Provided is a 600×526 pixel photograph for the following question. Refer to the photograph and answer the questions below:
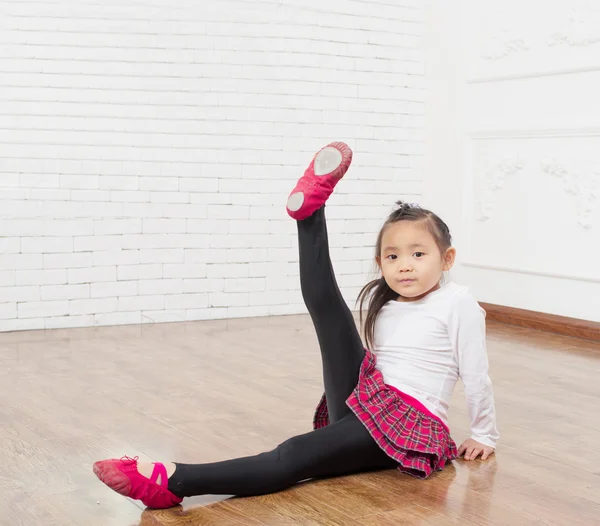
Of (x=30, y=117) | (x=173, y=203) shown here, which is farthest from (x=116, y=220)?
(x=30, y=117)

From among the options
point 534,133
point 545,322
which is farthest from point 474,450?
point 534,133

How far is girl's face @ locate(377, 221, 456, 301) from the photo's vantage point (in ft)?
6.90

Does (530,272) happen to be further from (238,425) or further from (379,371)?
(379,371)

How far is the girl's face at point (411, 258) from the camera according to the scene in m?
2.10

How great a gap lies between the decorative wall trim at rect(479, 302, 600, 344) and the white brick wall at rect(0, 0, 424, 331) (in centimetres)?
75

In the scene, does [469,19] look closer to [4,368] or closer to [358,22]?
[358,22]

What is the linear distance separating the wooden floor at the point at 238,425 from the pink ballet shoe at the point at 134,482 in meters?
0.03

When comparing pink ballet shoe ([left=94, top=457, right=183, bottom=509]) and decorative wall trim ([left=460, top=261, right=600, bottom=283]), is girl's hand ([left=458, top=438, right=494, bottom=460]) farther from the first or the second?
decorative wall trim ([left=460, top=261, right=600, bottom=283])

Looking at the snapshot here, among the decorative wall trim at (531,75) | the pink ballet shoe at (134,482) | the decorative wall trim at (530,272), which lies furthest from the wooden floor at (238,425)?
the decorative wall trim at (531,75)

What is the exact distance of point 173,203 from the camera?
169 inches

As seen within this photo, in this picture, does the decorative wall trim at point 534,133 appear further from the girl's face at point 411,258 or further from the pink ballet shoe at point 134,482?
the pink ballet shoe at point 134,482

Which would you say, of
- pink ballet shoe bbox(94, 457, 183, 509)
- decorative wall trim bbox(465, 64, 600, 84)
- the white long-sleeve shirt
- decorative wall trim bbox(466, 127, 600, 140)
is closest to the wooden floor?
pink ballet shoe bbox(94, 457, 183, 509)

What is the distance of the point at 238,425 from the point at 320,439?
0.59m

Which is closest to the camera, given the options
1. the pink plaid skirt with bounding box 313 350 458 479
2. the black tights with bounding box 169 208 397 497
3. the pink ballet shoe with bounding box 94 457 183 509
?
the pink ballet shoe with bounding box 94 457 183 509
